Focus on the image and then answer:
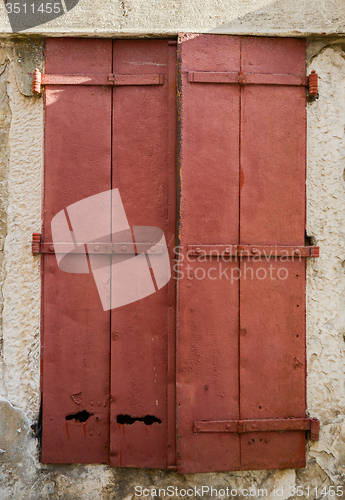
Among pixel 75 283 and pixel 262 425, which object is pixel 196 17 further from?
pixel 262 425

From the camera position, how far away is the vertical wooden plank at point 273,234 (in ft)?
5.82

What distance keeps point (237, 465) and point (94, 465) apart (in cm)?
76

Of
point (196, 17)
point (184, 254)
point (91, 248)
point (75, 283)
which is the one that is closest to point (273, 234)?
point (184, 254)

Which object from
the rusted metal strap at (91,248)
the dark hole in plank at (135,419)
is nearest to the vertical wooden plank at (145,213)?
the dark hole in plank at (135,419)

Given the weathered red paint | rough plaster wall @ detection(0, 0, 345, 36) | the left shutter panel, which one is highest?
rough plaster wall @ detection(0, 0, 345, 36)

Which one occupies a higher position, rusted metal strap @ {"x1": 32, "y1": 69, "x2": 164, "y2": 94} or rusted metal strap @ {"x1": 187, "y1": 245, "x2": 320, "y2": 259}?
rusted metal strap @ {"x1": 32, "y1": 69, "x2": 164, "y2": 94}

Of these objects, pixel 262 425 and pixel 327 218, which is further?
pixel 327 218

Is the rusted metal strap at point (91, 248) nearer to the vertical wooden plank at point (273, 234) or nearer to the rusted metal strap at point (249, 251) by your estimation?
the rusted metal strap at point (249, 251)

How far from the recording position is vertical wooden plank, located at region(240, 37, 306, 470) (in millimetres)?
1773

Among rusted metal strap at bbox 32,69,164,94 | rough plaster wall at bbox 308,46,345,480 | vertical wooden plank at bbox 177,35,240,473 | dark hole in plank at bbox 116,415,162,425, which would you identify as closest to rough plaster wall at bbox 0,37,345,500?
rough plaster wall at bbox 308,46,345,480

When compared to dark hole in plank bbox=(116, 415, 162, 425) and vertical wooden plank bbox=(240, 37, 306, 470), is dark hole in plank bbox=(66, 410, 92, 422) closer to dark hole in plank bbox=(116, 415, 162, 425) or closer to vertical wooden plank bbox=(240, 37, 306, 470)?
dark hole in plank bbox=(116, 415, 162, 425)

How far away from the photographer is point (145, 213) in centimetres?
184

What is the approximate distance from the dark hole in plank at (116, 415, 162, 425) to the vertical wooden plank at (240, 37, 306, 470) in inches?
18.8

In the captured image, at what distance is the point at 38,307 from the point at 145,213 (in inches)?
31.0
